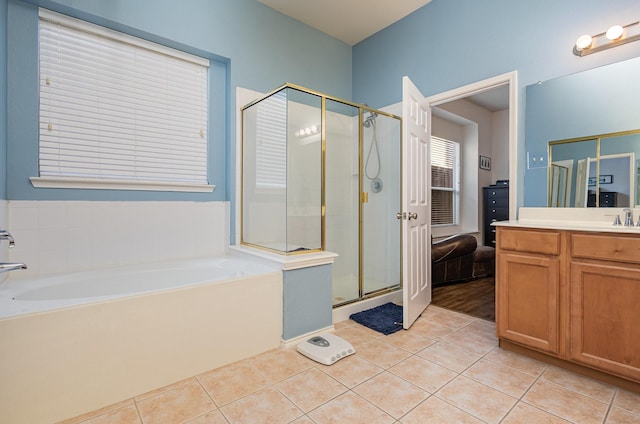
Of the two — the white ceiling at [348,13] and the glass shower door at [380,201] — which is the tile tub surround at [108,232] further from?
the white ceiling at [348,13]

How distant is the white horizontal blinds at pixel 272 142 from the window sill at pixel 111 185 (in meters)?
0.51

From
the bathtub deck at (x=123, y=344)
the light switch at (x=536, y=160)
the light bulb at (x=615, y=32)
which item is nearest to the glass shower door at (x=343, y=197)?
the bathtub deck at (x=123, y=344)

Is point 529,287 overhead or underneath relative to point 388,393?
overhead

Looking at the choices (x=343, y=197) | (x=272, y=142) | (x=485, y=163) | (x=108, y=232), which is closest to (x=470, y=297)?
(x=343, y=197)

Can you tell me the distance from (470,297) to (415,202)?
1.44 meters

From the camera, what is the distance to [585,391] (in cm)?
166

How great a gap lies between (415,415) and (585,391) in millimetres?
997

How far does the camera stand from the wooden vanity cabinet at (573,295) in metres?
1.62

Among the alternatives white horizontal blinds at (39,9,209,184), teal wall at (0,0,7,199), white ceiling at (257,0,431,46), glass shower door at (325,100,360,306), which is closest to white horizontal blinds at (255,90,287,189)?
glass shower door at (325,100,360,306)

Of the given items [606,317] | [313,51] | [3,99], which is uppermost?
[313,51]

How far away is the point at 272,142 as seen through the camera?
263 centimetres

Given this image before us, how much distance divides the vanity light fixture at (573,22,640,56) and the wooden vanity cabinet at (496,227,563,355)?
4.30 ft

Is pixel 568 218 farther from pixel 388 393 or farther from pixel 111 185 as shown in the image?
pixel 111 185

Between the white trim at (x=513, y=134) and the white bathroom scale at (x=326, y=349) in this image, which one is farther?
the white trim at (x=513, y=134)
